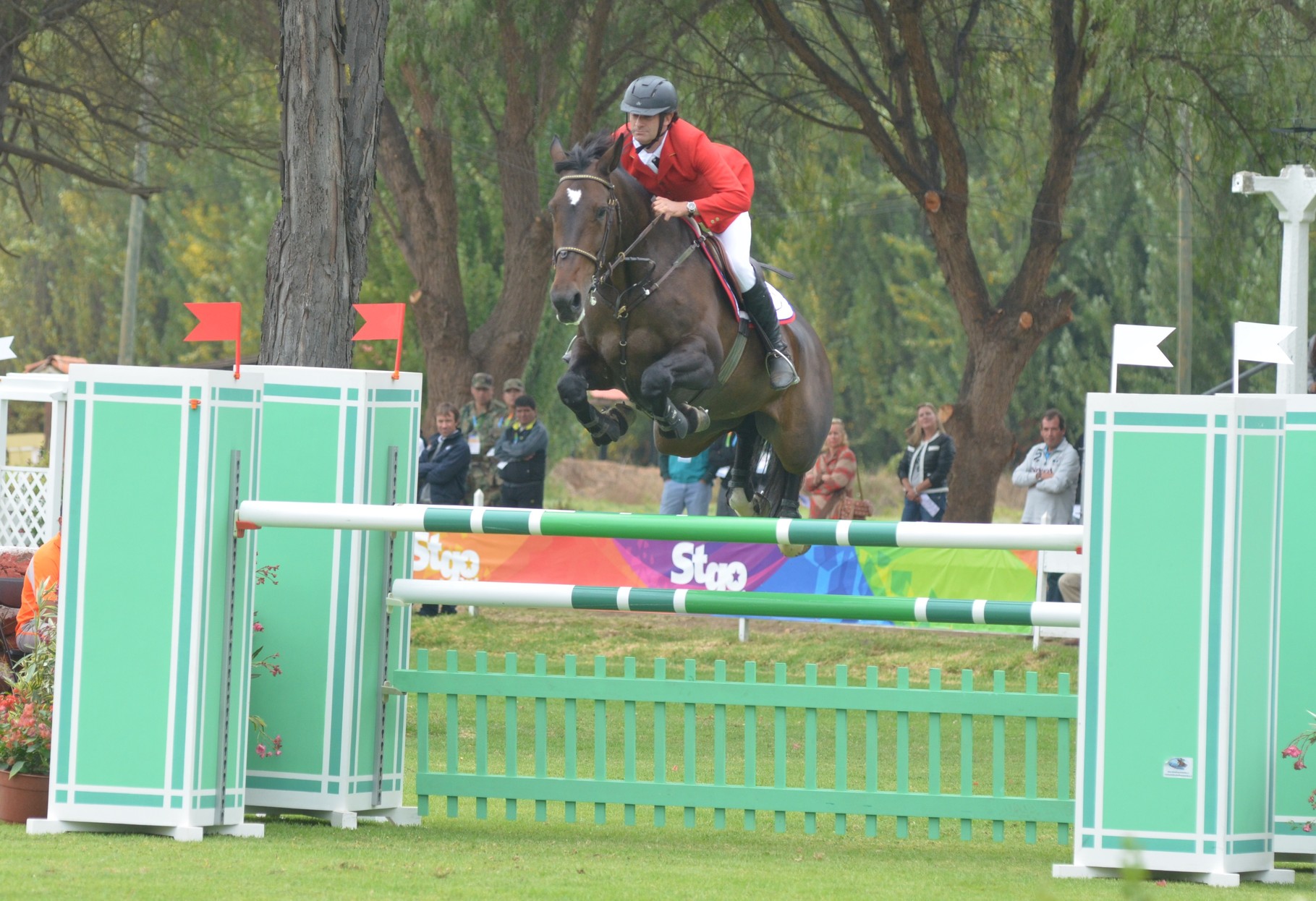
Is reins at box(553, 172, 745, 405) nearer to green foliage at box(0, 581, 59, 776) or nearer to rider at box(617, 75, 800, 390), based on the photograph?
rider at box(617, 75, 800, 390)

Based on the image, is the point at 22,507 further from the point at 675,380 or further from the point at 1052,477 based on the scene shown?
the point at 1052,477

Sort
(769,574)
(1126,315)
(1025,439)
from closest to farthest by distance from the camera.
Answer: (769,574)
(1126,315)
(1025,439)

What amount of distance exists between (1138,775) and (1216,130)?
922cm

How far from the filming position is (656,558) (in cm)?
1191

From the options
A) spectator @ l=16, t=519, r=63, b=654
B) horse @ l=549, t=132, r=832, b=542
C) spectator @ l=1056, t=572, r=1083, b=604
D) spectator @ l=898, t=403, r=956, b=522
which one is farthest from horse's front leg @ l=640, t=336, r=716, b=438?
spectator @ l=898, t=403, r=956, b=522

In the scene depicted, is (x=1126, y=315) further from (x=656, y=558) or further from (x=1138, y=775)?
(x=1138, y=775)

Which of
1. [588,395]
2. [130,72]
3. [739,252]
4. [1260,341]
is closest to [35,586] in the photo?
[588,395]

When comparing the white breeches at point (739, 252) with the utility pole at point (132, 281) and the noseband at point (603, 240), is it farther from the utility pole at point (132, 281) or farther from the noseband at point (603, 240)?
the utility pole at point (132, 281)

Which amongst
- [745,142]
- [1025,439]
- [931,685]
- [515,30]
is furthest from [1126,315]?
[931,685]

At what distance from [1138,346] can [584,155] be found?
7.43ft

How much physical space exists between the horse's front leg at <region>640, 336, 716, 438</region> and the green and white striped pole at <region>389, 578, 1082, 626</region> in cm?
101

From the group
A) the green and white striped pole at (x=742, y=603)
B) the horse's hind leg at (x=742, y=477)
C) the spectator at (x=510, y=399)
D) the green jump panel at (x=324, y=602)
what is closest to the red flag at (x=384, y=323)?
the green jump panel at (x=324, y=602)

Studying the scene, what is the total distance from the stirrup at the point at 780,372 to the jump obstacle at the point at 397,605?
5.67 ft

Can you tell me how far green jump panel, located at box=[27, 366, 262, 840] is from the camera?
4.68m
